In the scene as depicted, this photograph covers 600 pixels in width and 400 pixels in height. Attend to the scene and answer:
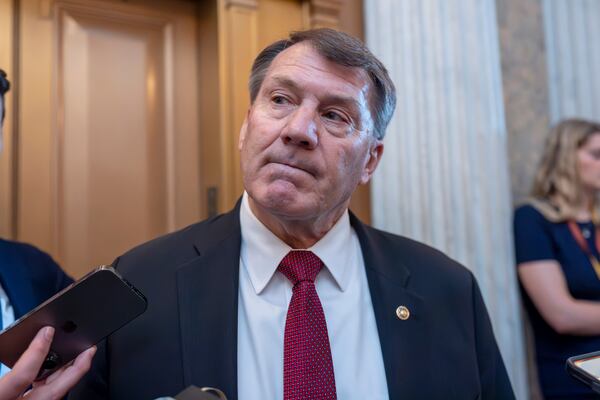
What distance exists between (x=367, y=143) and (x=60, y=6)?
1.39 meters

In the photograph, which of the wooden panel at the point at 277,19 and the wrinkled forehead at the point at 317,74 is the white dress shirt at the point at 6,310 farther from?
the wooden panel at the point at 277,19

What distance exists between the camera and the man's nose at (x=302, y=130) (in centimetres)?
147

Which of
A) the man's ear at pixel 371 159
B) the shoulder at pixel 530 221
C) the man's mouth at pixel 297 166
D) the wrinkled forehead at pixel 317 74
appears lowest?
the shoulder at pixel 530 221

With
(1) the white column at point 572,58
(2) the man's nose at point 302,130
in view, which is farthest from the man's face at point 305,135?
(1) the white column at point 572,58

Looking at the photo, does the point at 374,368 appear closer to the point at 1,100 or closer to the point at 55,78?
the point at 1,100

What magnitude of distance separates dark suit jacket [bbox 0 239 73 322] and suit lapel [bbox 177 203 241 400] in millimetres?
472

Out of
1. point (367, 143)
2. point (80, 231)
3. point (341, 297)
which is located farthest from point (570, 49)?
point (80, 231)

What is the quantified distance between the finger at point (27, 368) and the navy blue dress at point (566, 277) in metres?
2.31

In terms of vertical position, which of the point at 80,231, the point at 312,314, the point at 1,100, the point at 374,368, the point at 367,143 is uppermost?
the point at 1,100

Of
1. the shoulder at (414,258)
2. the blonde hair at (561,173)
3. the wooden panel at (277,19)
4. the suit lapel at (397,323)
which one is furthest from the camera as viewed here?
the blonde hair at (561,173)

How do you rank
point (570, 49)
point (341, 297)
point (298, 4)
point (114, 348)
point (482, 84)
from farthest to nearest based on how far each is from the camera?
1. point (570, 49)
2. point (482, 84)
3. point (298, 4)
4. point (341, 297)
5. point (114, 348)

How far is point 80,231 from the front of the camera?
228 cm

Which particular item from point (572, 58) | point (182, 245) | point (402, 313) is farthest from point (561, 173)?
point (182, 245)

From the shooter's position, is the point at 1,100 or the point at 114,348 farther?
the point at 1,100
